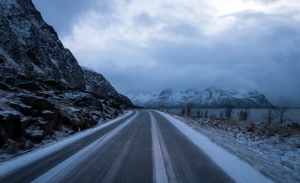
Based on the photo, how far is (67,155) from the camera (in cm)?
695

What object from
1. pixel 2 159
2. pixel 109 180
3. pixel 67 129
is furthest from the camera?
pixel 67 129

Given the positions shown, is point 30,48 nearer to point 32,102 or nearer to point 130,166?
point 32,102

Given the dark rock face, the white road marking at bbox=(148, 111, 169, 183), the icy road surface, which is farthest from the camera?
the dark rock face

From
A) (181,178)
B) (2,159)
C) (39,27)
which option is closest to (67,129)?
(2,159)

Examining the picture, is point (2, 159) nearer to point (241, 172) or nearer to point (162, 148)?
point (162, 148)

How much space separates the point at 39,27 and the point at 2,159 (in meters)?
99.7

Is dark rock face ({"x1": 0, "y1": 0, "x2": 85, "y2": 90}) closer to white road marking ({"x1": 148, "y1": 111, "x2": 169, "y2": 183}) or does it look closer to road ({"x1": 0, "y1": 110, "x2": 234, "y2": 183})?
road ({"x1": 0, "y1": 110, "x2": 234, "y2": 183})

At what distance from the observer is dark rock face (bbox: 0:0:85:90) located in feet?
176

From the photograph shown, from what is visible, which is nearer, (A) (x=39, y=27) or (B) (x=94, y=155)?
(B) (x=94, y=155)

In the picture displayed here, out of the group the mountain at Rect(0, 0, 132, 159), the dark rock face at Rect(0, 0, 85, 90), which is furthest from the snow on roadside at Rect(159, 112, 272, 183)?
the dark rock face at Rect(0, 0, 85, 90)

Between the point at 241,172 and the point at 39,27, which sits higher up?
the point at 39,27

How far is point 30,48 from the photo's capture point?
221ft

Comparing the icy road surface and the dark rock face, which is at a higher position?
the dark rock face

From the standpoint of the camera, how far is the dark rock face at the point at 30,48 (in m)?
53.8
